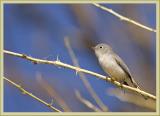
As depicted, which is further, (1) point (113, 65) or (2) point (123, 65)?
(1) point (113, 65)

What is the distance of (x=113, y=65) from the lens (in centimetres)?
334

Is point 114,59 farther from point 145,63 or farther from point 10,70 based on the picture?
point 10,70

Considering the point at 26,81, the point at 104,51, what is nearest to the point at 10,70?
the point at 26,81

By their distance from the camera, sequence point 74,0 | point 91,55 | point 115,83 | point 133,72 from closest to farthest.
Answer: point 74,0
point 115,83
point 133,72
point 91,55

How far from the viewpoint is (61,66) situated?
1979 millimetres

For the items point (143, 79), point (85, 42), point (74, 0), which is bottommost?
point (143, 79)

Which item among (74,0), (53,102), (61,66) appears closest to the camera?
(53,102)

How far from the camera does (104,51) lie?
360cm

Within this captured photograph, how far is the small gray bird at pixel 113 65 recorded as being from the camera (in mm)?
3168

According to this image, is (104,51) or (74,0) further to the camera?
(104,51)

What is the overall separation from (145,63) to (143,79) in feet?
1.05

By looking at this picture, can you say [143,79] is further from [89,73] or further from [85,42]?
[89,73]

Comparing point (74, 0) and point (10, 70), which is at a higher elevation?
point (74, 0)

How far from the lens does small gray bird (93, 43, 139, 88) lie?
317 cm
